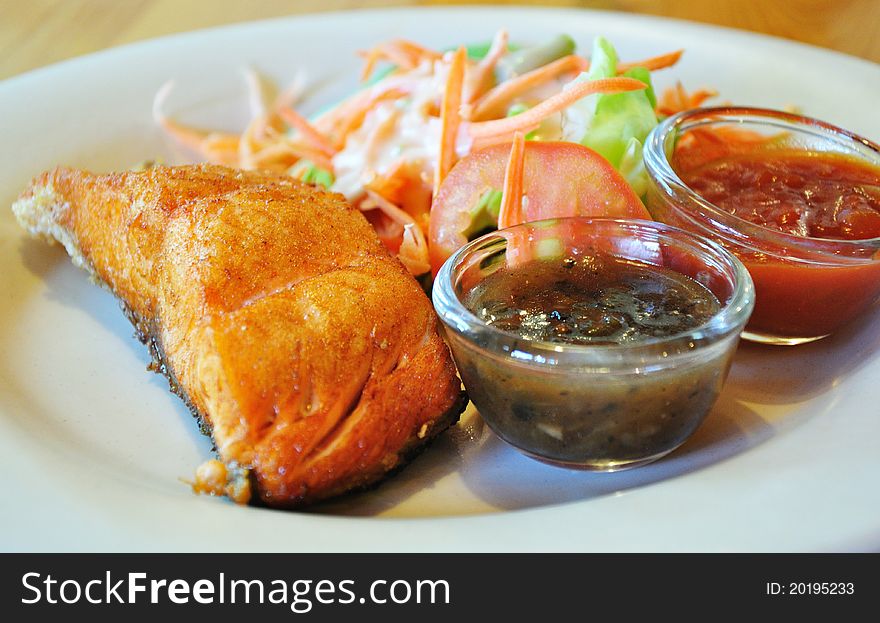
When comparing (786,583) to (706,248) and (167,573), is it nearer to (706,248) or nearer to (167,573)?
(706,248)

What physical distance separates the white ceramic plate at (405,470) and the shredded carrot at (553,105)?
101 cm

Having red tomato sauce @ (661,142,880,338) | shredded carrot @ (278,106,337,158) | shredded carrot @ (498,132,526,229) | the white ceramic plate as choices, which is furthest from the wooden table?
shredded carrot @ (498,132,526,229)

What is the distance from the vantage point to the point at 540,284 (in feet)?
7.93

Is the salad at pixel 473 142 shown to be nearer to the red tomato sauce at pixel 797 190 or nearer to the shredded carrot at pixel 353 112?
the shredded carrot at pixel 353 112

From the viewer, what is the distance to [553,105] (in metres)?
3.06

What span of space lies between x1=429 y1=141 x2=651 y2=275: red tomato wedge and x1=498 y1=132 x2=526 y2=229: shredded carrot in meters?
0.06

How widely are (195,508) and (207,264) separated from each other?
2.35 ft

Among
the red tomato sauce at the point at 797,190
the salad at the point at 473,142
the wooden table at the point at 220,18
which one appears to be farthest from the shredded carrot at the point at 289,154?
the wooden table at the point at 220,18

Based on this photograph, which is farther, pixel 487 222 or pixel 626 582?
pixel 487 222

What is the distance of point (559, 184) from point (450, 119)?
58 cm

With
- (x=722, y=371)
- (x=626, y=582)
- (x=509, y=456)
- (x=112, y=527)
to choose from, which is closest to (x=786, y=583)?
(x=626, y=582)

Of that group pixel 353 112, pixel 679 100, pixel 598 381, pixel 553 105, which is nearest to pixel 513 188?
pixel 553 105

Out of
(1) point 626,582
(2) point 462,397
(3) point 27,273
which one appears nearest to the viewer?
(1) point 626,582

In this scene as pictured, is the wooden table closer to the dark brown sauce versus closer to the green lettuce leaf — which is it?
the green lettuce leaf
